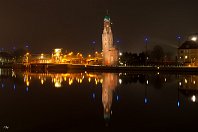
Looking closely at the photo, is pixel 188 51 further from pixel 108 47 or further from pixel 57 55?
pixel 57 55

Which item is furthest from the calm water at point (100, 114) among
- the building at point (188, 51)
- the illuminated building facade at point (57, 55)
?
the illuminated building facade at point (57, 55)

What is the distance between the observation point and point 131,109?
13453 mm

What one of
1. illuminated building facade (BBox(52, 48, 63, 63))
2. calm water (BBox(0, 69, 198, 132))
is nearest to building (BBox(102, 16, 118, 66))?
illuminated building facade (BBox(52, 48, 63, 63))

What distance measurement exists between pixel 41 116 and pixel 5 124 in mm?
1767

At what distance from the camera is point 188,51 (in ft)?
189

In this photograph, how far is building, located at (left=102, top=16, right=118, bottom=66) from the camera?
65062 mm

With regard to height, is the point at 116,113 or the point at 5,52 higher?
the point at 5,52

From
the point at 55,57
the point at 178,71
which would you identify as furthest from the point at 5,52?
the point at 178,71

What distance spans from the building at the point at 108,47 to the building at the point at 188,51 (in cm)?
1311

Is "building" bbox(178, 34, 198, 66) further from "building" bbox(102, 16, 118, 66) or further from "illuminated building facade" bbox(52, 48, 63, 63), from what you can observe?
"illuminated building facade" bbox(52, 48, 63, 63)

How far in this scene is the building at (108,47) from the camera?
6506 cm

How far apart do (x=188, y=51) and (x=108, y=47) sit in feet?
55.7

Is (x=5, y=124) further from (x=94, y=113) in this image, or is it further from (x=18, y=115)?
(x=94, y=113)

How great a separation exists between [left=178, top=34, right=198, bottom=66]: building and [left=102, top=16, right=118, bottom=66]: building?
13.1 meters
